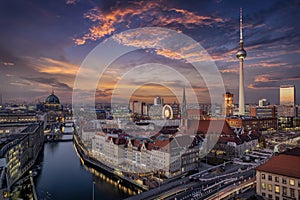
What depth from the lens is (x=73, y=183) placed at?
17.0 m

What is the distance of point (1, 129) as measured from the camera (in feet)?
105

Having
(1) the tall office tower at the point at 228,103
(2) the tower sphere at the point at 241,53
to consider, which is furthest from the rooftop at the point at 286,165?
(1) the tall office tower at the point at 228,103

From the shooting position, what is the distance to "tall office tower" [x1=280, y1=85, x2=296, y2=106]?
92.0 metres

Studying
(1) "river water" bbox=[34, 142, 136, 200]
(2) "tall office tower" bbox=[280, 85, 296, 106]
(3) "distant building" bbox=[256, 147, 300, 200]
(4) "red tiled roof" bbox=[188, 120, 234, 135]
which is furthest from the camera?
(2) "tall office tower" bbox=[280, 85, 296, 106]

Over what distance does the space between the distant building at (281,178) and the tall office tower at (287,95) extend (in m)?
94.1

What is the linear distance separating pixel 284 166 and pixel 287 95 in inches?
3872

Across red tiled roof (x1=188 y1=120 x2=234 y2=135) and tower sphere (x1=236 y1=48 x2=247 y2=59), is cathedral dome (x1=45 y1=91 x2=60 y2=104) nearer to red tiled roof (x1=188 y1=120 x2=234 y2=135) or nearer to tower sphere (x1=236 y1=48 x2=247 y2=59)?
tower sphere (x1=236 y1=48 x2=247 y2=59)

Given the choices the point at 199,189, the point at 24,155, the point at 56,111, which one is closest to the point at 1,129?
the point at 24,155

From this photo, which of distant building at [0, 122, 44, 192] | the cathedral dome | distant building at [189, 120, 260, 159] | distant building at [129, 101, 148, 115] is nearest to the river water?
distant building at [0, 122, 44, 192]

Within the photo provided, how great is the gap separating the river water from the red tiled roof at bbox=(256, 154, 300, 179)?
27.5 feet

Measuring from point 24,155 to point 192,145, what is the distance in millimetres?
14830

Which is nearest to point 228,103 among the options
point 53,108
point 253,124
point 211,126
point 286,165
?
point 253,124

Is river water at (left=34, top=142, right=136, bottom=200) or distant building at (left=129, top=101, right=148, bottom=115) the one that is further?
distant building at (left=129, top=101, right=148, bottom=115)

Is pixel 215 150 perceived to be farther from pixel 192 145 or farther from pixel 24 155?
pixel 24 155
